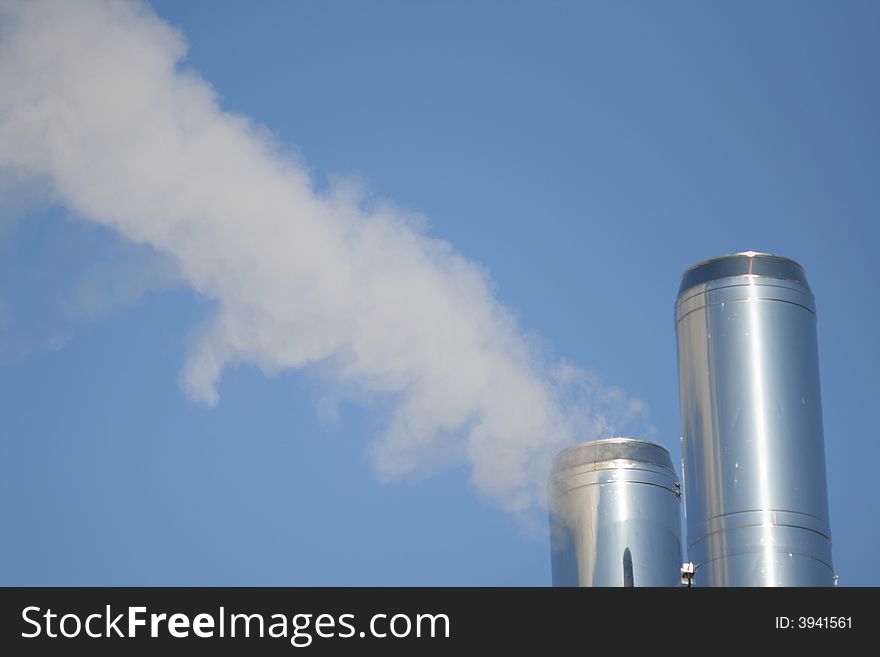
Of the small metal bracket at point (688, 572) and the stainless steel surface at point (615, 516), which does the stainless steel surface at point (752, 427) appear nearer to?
the small metal bracket at point (688, 572)

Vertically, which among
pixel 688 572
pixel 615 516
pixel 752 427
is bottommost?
pixel 688 572

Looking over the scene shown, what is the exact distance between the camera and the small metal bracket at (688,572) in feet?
67.3

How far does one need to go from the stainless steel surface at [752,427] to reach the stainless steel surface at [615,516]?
1.21m

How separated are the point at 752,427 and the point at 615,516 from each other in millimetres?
2388

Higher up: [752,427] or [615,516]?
[752,427]

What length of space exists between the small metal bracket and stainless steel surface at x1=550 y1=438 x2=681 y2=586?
965 millimetres

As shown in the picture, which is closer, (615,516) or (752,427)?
(752,427)

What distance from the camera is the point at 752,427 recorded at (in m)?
20.5

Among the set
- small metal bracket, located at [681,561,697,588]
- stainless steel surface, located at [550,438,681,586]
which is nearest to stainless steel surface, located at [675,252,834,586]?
small metal bracket, located at [681,561,697,588]

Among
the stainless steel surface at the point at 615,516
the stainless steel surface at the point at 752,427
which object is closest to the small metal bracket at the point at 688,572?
the stainless steel surface at the point at 752,427
